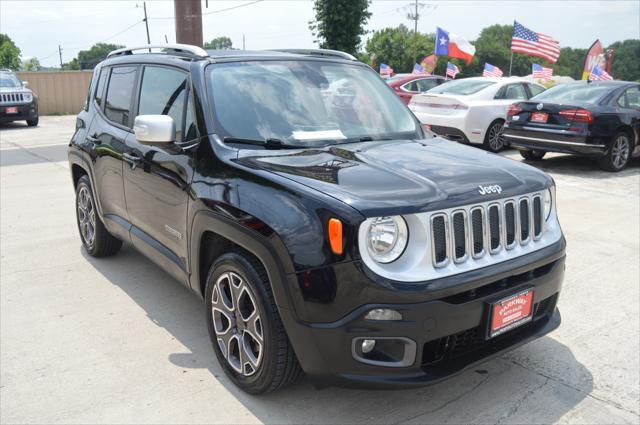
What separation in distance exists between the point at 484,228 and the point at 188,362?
6.19 ft

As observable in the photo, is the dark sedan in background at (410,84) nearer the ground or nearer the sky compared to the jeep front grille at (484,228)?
nearer the sky

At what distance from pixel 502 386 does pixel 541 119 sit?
765 centimetres

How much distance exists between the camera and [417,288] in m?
2.56

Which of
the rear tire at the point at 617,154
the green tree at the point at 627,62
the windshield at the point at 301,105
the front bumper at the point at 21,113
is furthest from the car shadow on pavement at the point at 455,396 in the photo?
the green tree at the point at 627,62

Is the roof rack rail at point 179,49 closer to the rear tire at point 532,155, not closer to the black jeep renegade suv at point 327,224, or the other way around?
the black jeep renegade suv at point 327,224

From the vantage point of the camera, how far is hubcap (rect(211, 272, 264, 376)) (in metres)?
2.98

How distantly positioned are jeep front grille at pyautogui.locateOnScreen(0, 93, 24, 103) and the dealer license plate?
1486 cm

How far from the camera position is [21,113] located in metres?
17.8

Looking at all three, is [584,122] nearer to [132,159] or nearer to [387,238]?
[132,159]

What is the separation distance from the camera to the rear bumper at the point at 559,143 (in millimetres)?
9570

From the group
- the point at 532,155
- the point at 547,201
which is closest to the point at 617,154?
the point at 532,155

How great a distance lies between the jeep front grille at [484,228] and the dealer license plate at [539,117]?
7323 millimetres

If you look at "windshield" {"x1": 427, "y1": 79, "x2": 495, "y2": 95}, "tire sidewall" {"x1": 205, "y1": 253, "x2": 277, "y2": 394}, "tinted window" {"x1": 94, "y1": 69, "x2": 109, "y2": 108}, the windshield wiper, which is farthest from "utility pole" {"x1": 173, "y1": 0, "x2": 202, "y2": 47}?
"tire sidewall" {"x1": 205, "y1": 253, "x2": 277, "y2": 394}

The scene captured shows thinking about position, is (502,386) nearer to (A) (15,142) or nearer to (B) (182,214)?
(B) (182,214)
